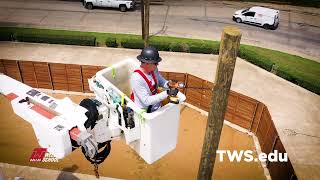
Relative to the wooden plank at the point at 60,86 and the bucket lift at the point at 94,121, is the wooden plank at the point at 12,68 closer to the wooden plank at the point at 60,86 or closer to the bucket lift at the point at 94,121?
the wooden plank at the point at 60,86

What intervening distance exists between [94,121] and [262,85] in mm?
10784

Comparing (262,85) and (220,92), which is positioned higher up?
(220,92)

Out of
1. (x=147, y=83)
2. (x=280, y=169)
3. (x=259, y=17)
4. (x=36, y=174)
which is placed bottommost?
(x=280, y=169)

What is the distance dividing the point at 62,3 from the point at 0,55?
915cm

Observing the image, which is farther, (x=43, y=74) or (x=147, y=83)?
(x=43, y=74)

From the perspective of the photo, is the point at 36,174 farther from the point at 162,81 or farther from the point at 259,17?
the point at 259,17

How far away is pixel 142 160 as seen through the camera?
12125 millimetres

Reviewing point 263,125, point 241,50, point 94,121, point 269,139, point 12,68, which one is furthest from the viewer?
point 241,50

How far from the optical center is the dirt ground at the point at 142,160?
11.7 metres

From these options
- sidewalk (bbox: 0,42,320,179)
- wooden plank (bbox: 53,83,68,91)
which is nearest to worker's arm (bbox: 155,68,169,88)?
sidewalk (bbox: 0,42,320,179)

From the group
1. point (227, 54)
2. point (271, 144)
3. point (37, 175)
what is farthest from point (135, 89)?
point (271, 144)

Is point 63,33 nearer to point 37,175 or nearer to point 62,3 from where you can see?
point 62,3

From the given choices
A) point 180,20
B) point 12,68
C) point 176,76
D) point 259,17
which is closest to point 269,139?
point 176,76

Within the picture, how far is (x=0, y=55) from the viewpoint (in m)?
17.1
